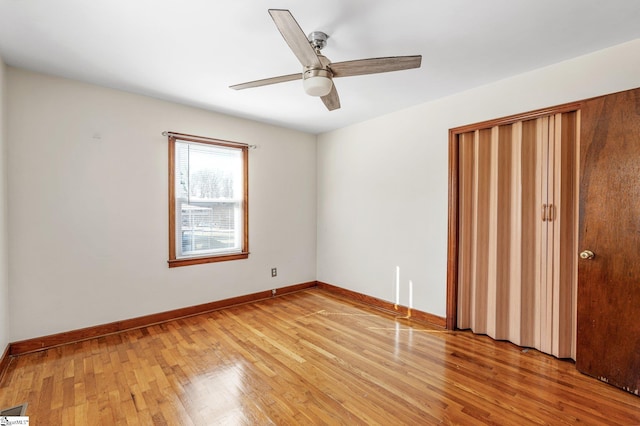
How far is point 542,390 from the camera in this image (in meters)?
2.01

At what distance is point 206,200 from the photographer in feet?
11.8

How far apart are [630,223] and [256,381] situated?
2.78 meters

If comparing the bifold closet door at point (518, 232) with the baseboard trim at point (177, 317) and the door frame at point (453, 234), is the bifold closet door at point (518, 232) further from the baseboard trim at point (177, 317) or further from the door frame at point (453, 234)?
the baseboard trim at point (177, 317)

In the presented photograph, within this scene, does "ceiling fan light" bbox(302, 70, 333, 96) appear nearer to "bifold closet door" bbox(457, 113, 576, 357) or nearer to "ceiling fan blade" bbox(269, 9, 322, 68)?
"ceiling fan blade" bbox(269, 9, 322, 68)

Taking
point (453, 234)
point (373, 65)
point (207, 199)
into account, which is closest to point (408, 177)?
point (453, 234)

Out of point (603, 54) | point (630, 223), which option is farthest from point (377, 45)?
point (630, 223)

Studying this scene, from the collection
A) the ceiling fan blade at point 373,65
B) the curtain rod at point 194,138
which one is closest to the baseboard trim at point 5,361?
the curtain rod at point 194,138

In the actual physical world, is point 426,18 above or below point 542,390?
above

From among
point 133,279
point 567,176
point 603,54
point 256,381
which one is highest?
point 603,54

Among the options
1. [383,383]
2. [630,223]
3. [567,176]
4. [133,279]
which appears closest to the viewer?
[630,223]

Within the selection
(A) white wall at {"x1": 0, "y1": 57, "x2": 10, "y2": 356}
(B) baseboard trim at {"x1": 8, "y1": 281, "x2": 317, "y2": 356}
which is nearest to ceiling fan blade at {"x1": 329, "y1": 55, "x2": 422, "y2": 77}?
(A) white wall at {"x1": 0, "y1": 57, "x2": 10, "y2": 356}

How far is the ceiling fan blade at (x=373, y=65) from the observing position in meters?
1.70

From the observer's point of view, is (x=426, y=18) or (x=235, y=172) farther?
(x=235, y=172)

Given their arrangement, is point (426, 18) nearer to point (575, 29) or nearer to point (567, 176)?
point (575, 29)
